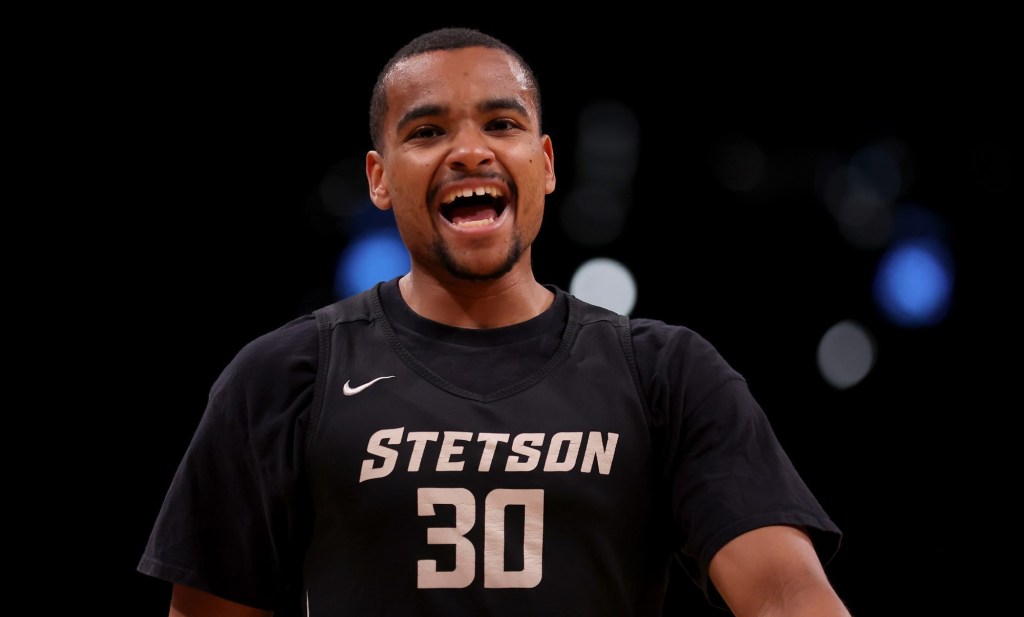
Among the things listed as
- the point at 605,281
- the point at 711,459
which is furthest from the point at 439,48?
the point at 605,281

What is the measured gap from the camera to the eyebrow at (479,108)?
1.47 m

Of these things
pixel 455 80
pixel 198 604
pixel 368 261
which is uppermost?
pixel 455 80

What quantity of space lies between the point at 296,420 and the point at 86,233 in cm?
160

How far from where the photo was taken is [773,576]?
1246 mm

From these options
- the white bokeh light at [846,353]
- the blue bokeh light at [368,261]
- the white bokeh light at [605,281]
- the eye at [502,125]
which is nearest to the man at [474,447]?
the eye at [502,125]

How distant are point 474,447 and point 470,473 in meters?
0.03

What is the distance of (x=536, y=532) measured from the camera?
131 cm

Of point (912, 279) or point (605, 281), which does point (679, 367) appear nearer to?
point (605, 281)

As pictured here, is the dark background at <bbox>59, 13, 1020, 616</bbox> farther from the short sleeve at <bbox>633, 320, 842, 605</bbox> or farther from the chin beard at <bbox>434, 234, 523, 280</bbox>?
the short sleeve at <bbox>633, 320, 842, 605</bbox>

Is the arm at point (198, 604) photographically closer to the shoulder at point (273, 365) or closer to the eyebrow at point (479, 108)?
the shoulder at point (273, 365)

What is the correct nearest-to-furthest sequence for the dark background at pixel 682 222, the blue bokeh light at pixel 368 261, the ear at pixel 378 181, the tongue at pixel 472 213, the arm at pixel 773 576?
the arm at pixel 773 576, the tongue at pixel 472 213, the ear at pixel 378 181, the dark background at pixel 682 222, the blue bokeh light at pixel 368 261

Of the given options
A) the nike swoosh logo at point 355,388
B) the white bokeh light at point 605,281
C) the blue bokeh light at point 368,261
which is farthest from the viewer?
the white bokeh light at point 605,281

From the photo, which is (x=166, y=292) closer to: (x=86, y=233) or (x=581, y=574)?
(x=86, y=233)

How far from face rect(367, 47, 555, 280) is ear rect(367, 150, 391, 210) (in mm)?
61
